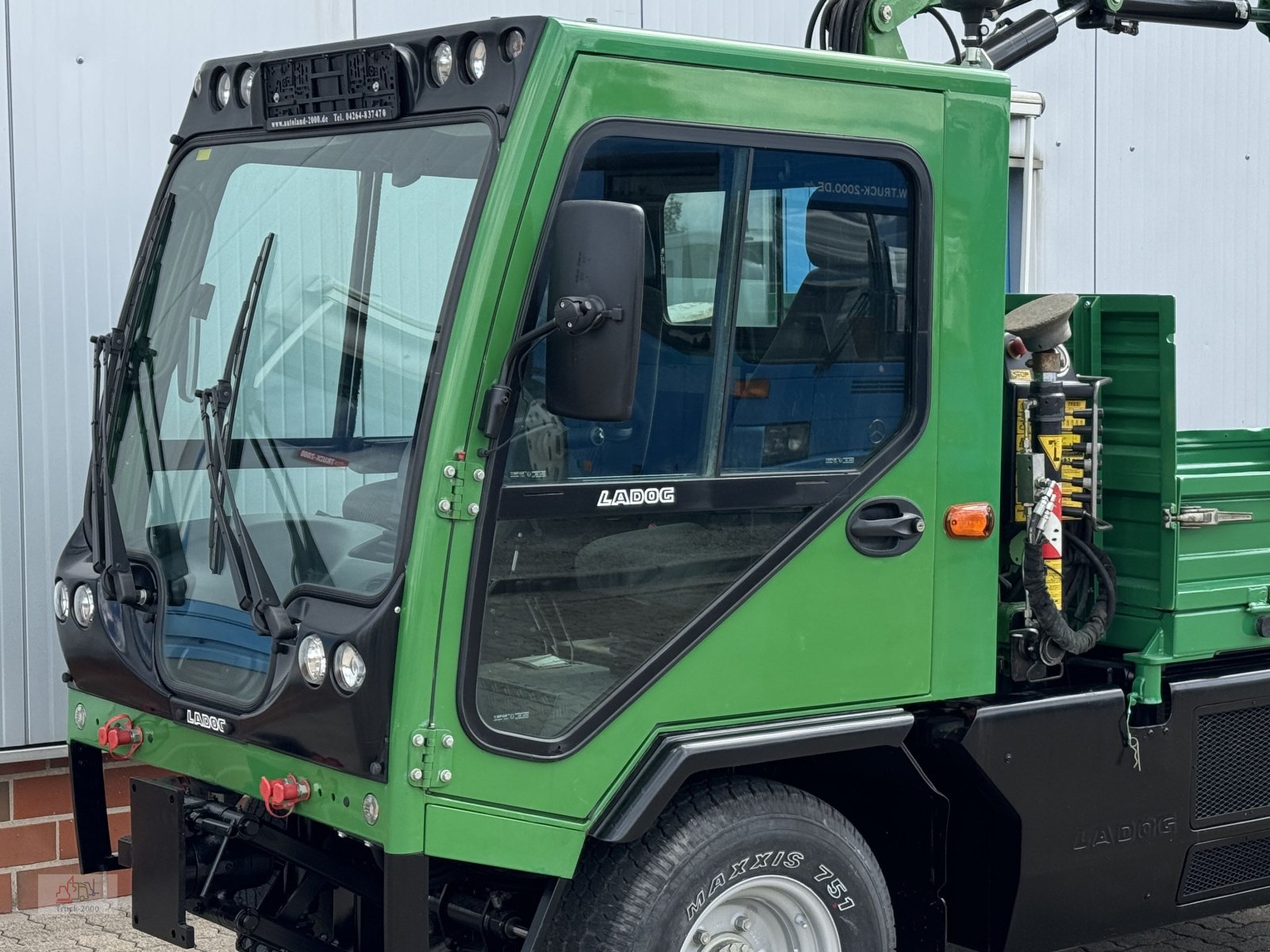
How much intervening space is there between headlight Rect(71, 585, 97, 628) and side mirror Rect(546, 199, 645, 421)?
151 centimetres

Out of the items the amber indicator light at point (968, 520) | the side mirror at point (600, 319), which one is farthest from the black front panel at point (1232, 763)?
the side mirror at point (600, 319)

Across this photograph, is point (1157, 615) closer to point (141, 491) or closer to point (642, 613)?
point (642, 613)

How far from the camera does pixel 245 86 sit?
168 inches

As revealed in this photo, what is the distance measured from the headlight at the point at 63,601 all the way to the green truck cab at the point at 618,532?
0.01m

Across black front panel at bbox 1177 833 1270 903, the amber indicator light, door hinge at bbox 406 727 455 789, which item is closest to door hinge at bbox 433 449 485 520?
door hinge at bbox 406 727 455 789

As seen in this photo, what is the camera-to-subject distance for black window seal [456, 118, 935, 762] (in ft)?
11.6

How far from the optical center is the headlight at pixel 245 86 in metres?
4.25

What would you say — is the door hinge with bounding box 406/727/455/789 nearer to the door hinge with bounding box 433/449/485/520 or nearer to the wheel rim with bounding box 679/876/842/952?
the door hinge with bounding box 433/449/485/520

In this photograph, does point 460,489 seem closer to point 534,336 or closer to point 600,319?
point 534,336

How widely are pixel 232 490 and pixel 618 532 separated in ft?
2.91

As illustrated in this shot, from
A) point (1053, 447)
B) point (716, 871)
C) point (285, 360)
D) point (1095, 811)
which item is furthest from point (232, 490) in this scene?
point (1095, 811)

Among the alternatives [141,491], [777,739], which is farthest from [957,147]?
[141,491]

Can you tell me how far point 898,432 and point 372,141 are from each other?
1.38m

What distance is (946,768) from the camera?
4.37 meters
